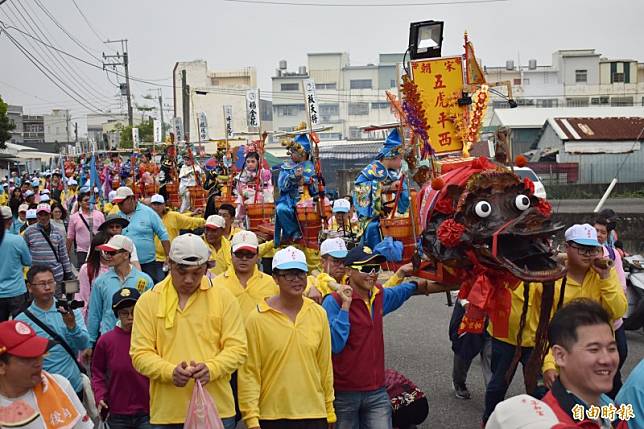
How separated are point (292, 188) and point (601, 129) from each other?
24766 millimetres

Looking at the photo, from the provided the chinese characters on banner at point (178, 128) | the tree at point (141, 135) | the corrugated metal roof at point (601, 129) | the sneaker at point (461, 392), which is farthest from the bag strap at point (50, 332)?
the tree at point (141, 135)

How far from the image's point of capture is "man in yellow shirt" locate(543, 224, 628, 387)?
5676 mm

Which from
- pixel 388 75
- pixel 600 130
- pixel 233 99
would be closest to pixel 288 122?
pixel 233 99

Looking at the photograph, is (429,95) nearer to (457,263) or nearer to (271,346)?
(457,263)

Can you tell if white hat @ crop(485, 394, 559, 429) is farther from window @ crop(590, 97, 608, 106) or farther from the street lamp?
window @ crop(590, 97, 608, 106)

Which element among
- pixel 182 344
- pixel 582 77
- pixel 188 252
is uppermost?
pixel 582 77

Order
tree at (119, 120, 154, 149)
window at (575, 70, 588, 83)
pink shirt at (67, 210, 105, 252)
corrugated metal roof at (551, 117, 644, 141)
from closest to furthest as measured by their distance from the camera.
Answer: pink shirt at (67, 210, 105, 252) → corrugated metal roof at (551, 117, 644, 141) → tree at (119, 120, 154, 149) → window at (575, 70, 588, 83)

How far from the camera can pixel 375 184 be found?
324 inches

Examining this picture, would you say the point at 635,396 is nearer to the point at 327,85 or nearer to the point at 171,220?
the point at 171,220

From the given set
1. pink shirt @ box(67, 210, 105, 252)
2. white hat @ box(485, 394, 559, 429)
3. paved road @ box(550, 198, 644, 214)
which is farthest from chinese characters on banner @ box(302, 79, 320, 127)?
paved road @ box(550, 198, 644, 214)

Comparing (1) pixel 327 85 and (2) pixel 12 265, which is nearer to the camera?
(2) pixel 12 265

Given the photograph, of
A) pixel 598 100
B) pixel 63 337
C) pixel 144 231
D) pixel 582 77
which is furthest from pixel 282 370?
pixel 582 77

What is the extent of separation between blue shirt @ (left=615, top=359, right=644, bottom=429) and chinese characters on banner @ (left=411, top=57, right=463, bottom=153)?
3.81m

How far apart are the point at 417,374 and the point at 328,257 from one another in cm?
288
